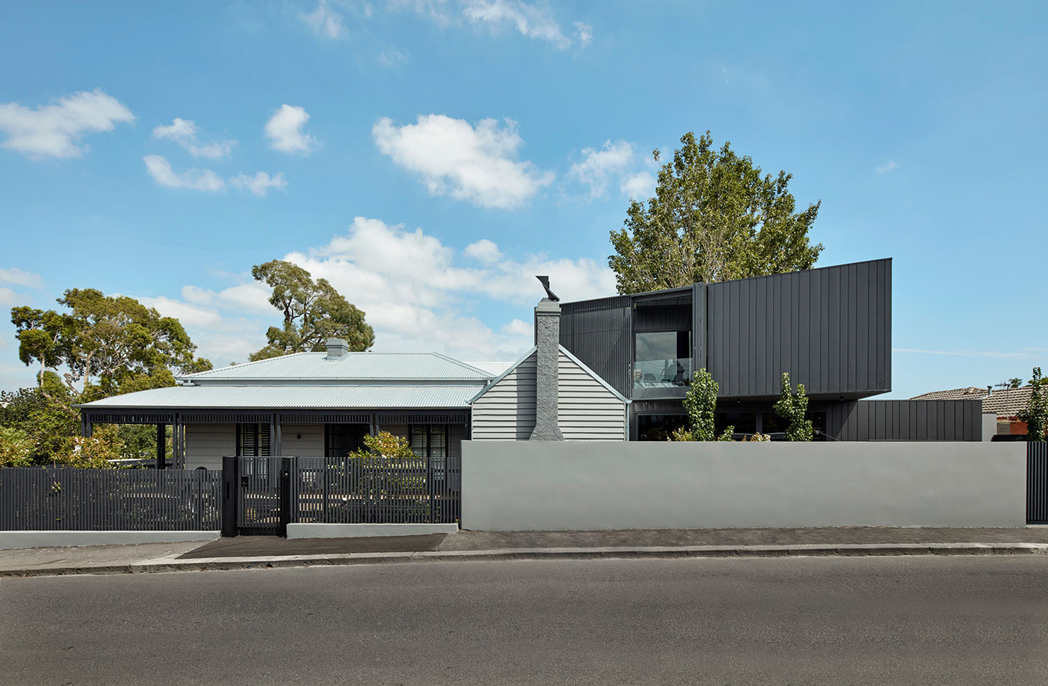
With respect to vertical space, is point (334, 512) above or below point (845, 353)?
below

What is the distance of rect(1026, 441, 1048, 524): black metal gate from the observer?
12.2m

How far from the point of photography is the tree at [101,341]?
→ 126 feet

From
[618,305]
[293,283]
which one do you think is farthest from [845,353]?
[293,283]

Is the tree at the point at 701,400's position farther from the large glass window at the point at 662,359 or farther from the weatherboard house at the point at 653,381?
the large glass window at the point at 662,359

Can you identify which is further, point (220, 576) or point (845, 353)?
point (845, 353)

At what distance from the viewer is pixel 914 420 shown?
2347 centimetres

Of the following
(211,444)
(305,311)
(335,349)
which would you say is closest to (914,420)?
(335,349)

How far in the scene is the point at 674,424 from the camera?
23.1m

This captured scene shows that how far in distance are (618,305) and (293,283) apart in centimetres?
3057

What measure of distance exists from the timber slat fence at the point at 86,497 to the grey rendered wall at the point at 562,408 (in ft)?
18.6

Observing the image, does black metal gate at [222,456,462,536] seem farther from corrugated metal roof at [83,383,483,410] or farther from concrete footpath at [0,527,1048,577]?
corrugated metal roof at [83,383,483,410]

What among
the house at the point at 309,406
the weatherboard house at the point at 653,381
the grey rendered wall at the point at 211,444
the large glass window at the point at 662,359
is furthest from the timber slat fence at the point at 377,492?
the grey rendered wall at the point at 211,444

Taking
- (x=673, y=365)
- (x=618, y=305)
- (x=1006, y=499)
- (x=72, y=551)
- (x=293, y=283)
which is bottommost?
(x=72, y=551)

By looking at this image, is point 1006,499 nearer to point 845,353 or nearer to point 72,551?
point 845,353
